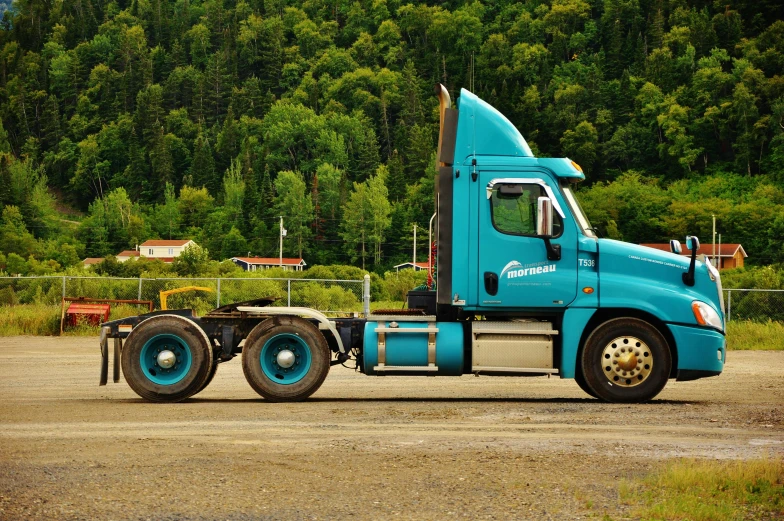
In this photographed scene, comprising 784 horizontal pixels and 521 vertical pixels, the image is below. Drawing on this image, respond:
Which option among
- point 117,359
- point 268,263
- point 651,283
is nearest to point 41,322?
point 117,359

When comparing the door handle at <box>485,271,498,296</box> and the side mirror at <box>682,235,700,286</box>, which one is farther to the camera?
the door handle at <box>485,271,498,296</box>

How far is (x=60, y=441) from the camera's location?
11.5m

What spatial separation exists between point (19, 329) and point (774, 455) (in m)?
25.8

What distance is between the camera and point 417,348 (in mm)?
15453

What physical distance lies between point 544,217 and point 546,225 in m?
0.13

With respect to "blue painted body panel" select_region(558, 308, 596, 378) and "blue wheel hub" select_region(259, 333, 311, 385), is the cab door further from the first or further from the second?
"blue wheel hub" select_region(259, 333, 311, 385)

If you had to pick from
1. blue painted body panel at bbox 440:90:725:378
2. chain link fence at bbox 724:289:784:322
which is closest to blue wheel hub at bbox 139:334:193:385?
blue painted body panel at bbox 440:90:725:378

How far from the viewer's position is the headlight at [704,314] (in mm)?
15133

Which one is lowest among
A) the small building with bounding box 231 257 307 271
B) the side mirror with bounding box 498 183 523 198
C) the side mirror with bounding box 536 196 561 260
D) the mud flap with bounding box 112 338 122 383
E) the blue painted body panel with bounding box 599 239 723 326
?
the mud flap with bounding box 112 338 122 383

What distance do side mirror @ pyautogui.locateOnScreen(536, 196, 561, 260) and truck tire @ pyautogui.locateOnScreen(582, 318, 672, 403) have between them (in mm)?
1134

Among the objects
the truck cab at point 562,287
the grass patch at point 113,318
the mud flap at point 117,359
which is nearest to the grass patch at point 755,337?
the grass patch at point 113,318

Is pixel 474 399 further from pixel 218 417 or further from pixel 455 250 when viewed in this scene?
pixel 218 417

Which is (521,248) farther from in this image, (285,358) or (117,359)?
(117,359)

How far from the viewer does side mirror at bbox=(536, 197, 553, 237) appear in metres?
14.5
